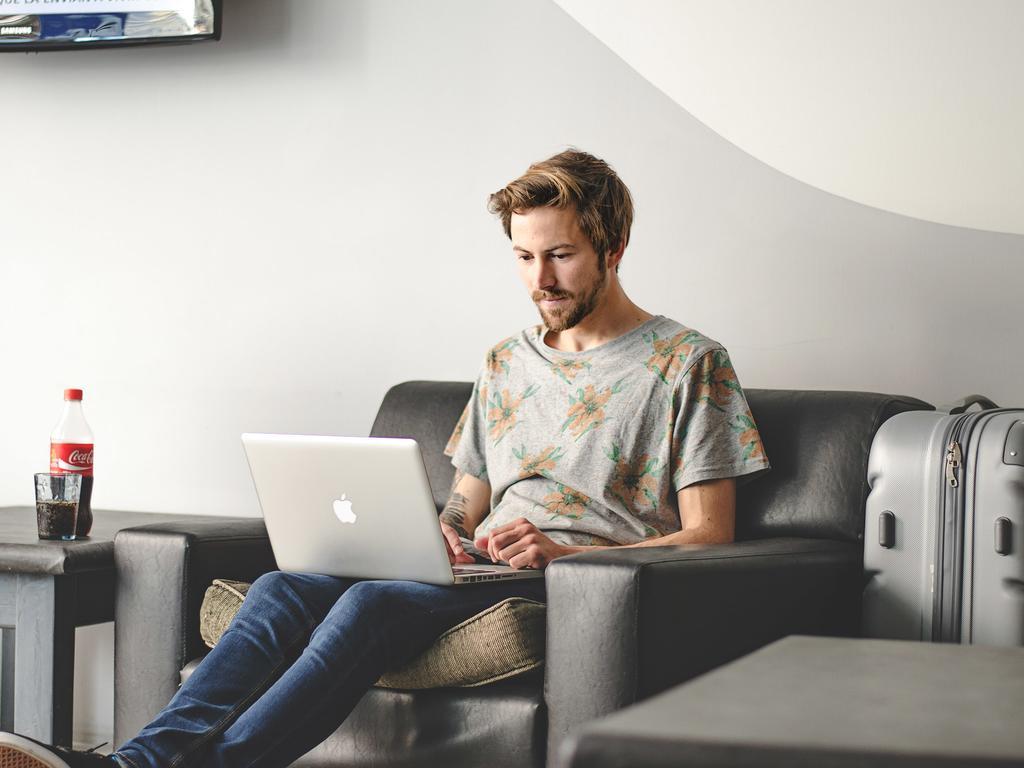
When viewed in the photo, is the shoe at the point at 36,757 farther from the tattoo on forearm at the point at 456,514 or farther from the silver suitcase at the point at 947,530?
the silver suitcase at the point at 947,530

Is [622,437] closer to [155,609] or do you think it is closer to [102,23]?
[155,609]

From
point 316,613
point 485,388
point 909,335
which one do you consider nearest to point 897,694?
point 316,613

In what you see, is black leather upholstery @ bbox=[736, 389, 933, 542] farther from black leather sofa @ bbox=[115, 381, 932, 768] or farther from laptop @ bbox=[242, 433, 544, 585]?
laptop @ bbox=[242, 433, 544, 585]

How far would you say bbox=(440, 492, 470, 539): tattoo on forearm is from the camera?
2055mm

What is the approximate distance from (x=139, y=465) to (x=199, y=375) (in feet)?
0.84

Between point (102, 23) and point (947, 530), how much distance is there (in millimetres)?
2019

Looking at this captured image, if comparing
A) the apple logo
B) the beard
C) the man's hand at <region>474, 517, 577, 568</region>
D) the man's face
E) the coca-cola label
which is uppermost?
the man's face

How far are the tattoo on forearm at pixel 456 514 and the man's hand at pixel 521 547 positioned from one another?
13.5 inches

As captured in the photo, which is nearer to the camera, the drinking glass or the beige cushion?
the beige cushion

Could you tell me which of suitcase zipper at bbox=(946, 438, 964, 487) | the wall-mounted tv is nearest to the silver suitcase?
suitcase zipper at bbox=(946, 438, 964, 487)

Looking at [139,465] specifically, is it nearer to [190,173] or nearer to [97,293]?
[97,293]

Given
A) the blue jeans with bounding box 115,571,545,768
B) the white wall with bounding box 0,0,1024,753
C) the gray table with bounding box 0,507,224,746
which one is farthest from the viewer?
the white wall with bounding box 0,0,1024,753

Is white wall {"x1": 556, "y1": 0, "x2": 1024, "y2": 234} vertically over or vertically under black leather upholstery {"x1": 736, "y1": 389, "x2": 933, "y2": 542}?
over

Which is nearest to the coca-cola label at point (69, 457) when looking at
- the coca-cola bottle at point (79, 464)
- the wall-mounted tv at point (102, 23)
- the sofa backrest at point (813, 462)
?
the coca-cola bottle at point (79, 464)
